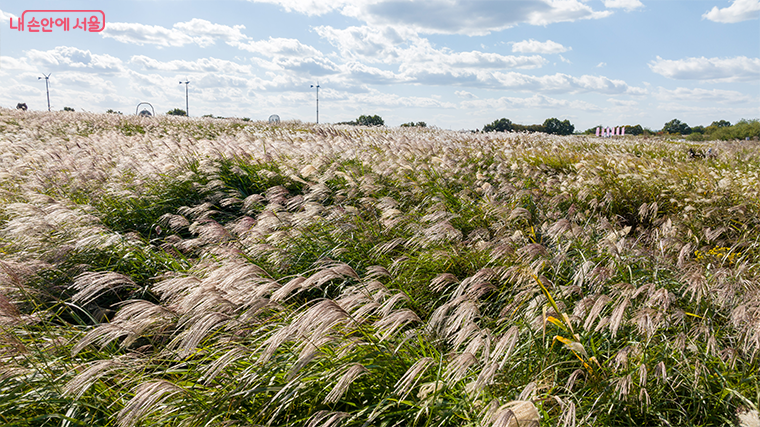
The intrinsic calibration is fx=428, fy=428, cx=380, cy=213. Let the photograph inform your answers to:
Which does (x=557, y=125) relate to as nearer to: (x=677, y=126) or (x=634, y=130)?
(x=634, y=130)

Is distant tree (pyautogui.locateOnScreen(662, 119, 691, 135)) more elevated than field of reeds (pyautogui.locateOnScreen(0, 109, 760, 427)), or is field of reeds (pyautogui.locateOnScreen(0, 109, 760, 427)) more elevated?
→ distant tree (pyautogui.locateOnScreen(662, 119, 691, 135))

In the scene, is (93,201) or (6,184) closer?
(93,201)

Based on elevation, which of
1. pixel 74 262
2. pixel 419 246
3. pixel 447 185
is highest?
pixel 447 185

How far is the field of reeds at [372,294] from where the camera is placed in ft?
7.36

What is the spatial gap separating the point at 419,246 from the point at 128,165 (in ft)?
17.1

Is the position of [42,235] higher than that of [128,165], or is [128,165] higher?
[128,165]

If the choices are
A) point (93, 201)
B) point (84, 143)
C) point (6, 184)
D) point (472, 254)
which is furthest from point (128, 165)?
point (472, 254)

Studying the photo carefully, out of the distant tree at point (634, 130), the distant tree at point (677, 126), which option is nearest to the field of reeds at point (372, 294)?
the distant tree at point (634, 130)

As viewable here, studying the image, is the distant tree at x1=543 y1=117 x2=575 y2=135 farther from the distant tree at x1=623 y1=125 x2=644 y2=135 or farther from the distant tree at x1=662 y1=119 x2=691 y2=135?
the distant tree at x1=662 y1=119 x2=691 y2=135

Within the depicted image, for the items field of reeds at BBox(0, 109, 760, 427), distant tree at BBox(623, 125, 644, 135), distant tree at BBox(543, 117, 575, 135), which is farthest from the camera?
distant tree at BBox(543, 117, 575, 135)

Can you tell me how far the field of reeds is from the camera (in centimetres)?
224

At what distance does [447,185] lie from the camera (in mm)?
6289

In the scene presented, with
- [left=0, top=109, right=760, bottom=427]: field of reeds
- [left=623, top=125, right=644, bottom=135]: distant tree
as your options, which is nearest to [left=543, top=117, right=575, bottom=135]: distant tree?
[left=623, top=125, right=644, bottom=135]: distant tree

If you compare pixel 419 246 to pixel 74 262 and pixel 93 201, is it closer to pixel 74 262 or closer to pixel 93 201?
pixel 74 262
